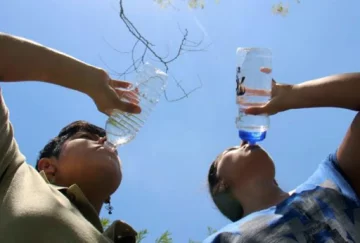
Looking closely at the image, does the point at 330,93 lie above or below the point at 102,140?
above

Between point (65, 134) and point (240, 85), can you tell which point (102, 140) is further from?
point (240, 85)

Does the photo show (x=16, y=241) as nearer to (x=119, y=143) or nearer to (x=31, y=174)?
(x=31, y=174)

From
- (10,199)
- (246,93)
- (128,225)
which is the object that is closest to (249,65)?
(246,93)

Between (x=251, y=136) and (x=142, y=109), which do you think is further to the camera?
(x=142, y=109)

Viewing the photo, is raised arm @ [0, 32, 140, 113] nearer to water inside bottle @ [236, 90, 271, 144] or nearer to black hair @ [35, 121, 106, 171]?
black hair @ [35, 121, 106, 171]

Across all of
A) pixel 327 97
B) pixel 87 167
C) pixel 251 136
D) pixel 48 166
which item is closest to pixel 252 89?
pixel 251 136

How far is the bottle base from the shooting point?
109 inches

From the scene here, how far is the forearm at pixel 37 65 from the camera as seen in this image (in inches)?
73.1

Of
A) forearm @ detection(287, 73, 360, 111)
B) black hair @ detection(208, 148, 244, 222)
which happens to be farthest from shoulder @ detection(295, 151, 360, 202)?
black hair @ detection(208, 148, 244, 222)

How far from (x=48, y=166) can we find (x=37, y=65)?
92 cm

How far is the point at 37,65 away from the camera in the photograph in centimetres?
190

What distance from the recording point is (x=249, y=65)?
129 inches

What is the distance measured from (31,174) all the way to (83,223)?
32 cm

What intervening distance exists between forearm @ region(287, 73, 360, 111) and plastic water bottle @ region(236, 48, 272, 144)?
43cm
